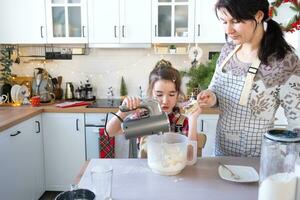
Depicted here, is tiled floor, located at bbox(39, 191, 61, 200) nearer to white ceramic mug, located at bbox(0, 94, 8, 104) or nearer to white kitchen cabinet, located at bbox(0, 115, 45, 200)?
white kitchen cabinet, located at bbox(0, 115, 45, 200)

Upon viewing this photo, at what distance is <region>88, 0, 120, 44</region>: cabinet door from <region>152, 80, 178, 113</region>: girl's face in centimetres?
134

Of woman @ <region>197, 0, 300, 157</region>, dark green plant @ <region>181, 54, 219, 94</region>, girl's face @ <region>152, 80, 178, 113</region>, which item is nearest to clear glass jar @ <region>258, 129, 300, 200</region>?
woman @ <region>197, 0, 300, 157</region>

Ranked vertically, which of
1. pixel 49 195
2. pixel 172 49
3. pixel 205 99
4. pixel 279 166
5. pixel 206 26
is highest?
pixel 206 26

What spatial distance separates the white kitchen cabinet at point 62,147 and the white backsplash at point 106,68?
57 cm

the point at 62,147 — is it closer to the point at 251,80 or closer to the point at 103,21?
the point at 103,21

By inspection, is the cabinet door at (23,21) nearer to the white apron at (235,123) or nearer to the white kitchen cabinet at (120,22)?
the white kitchen cabinet at (120,22)

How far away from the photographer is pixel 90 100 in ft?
9.61

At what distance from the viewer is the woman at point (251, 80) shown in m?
1.24

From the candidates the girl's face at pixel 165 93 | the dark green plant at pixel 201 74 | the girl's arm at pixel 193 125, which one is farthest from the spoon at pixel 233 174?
the dark green plant at pixel 201 74

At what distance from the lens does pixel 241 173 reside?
3.79 ft

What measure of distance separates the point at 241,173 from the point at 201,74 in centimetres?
161

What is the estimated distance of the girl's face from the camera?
146 centimetres

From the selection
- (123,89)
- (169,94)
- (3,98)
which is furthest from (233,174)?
(3,98)

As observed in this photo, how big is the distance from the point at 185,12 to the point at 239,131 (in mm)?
1586
